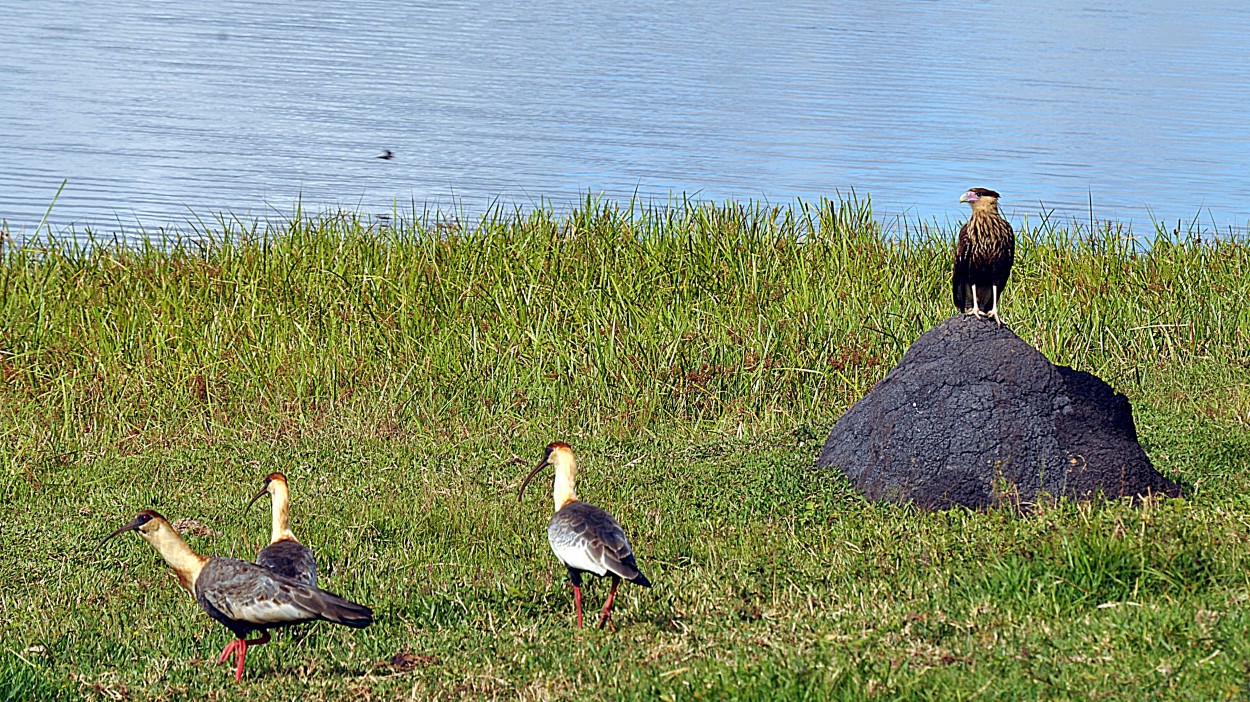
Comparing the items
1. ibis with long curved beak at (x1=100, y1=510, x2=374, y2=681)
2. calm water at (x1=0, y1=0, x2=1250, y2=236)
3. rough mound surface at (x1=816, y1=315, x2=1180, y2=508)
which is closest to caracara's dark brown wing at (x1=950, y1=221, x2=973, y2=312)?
rough mound surface at (x1=816, y1=315, x2=1180, y2=508)

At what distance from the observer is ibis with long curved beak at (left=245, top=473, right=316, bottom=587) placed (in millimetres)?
6191

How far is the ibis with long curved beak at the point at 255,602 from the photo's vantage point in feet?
18.2

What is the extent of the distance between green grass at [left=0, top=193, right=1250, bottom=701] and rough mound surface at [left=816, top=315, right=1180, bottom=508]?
28 centimetres

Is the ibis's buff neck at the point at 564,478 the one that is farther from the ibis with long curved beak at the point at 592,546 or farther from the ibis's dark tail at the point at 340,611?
the ibis's dark tail at the point at 340,611

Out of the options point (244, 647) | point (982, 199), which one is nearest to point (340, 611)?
point (244, 647)

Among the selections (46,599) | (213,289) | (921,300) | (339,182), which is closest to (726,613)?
(46,599)

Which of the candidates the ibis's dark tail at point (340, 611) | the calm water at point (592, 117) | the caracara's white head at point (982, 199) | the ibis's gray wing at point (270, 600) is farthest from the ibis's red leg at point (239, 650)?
the calm water at point (592, 117)

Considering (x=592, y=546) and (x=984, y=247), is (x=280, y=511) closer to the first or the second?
(x=592, y=546)

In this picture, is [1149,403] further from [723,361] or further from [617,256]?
[617,256]

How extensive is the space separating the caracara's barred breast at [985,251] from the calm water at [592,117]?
7.89 metres

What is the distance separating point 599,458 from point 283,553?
3.40m

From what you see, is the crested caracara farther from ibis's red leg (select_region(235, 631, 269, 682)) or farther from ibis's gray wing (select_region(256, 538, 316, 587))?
ibis's red leg (select_region(235, 631, 269, 682))

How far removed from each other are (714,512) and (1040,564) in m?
2.40

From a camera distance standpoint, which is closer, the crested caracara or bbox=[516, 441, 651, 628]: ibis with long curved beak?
bbox=[516, 441, 651, 628]: ibis with long curved beak
